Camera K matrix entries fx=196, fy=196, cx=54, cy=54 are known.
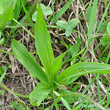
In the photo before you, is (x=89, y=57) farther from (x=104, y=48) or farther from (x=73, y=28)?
(x=73, y=28)

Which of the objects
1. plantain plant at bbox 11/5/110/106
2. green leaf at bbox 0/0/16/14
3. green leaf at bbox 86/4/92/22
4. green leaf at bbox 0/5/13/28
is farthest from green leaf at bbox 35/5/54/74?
green leaf at bbox 86/4/92/22

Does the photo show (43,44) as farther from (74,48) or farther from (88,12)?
(88,12)

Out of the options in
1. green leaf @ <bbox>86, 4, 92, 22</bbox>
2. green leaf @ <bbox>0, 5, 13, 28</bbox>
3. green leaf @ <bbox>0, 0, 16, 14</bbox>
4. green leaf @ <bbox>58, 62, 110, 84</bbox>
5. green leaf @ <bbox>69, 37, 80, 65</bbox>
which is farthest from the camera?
green leaf @ <bbox>86, 4, 92, 22</bbox>

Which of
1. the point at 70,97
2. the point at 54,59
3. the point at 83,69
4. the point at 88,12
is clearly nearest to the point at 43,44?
the point at 54,59

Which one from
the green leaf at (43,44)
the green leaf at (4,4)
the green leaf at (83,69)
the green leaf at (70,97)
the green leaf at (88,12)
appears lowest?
the green leaf at (70,97)

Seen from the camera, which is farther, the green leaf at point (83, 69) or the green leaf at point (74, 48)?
the green leaf at point (74, 48)

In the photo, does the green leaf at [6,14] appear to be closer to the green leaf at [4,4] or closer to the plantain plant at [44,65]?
the green leaf at [4,4]

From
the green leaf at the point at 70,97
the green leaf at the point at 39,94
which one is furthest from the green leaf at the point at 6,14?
the green leaf at the point at 70,97

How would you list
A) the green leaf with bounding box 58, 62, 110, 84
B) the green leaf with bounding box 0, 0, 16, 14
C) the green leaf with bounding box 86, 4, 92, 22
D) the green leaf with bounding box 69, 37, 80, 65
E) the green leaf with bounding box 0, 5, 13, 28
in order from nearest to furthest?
the green leaf with bounding box 58, 62, 110, 84 → the green leaf with bounding box 0, 5, 13, 28 → the green leaf with bounding box 0, 0, 16, 14 → the green leaf with bounding box 69, 37, 80, 65 → the green leaf with bounding box 86, 4, 92, 22

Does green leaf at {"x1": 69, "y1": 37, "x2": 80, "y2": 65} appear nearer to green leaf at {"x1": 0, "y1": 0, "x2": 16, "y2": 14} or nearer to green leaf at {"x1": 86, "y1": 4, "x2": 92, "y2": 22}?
green leaf at {"x1": 86, "y1": 4, "x2": 92, "y2": 22}
